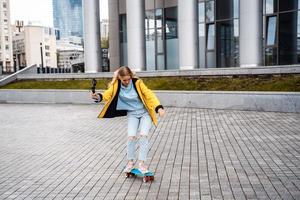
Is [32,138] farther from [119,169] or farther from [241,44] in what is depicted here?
[241,44]

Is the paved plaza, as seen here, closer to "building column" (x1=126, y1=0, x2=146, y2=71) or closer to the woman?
the woman

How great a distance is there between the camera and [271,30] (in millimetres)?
26750

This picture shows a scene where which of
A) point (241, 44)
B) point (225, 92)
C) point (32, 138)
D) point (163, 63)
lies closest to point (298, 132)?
point (225, 92)

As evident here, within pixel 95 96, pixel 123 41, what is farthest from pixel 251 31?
pixel 95 96

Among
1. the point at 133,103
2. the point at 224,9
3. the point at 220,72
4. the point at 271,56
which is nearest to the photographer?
the point at 133,103

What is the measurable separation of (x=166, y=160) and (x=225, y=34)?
23.2 meters

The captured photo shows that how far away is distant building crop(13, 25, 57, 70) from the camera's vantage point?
13900 cm

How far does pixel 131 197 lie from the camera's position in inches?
207

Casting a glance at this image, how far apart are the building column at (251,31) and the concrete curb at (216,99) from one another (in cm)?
592

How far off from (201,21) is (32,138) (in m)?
22.1

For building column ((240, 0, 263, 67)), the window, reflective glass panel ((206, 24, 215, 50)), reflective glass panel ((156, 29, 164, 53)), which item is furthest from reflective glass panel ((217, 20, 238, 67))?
the window

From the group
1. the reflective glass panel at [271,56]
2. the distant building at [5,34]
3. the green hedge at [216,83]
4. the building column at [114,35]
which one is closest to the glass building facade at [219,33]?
the reflective glass panel at [271,56]

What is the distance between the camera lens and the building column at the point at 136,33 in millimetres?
Result: 24984

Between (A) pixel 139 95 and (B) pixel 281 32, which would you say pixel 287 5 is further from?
(A) pixel 139 95
